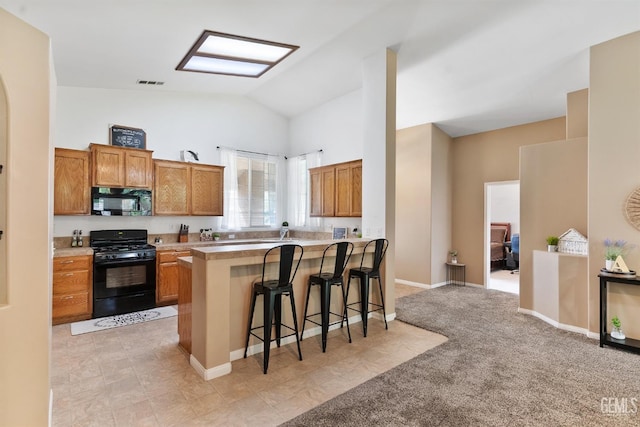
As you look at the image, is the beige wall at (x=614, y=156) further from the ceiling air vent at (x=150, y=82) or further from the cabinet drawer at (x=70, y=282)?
the cabinet drawer at (x=70, y=282)

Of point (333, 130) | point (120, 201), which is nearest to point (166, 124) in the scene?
point (120, 201)

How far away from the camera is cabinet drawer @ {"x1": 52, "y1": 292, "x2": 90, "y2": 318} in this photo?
4172mm

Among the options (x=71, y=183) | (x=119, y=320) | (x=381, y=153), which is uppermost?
(x=381, y=153)

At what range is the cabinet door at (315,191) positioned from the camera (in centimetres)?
629

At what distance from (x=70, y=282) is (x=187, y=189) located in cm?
217

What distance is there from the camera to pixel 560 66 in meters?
4.28

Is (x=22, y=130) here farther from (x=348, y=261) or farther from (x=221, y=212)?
(x=221, y=212)

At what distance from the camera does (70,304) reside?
4254 millimetres

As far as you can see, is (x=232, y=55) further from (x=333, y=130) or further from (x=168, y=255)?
(x=168, y=255)

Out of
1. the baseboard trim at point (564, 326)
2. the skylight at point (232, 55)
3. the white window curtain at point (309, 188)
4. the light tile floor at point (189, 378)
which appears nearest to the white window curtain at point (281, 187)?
the white window curtain at point (309, 188)

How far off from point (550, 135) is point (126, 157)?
7.10m

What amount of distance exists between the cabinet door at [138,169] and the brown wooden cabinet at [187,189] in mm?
146

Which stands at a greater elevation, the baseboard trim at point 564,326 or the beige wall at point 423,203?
the beige wall at point 423,203

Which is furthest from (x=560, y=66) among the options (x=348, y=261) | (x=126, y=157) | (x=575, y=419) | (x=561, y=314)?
(x=126, y=157)
